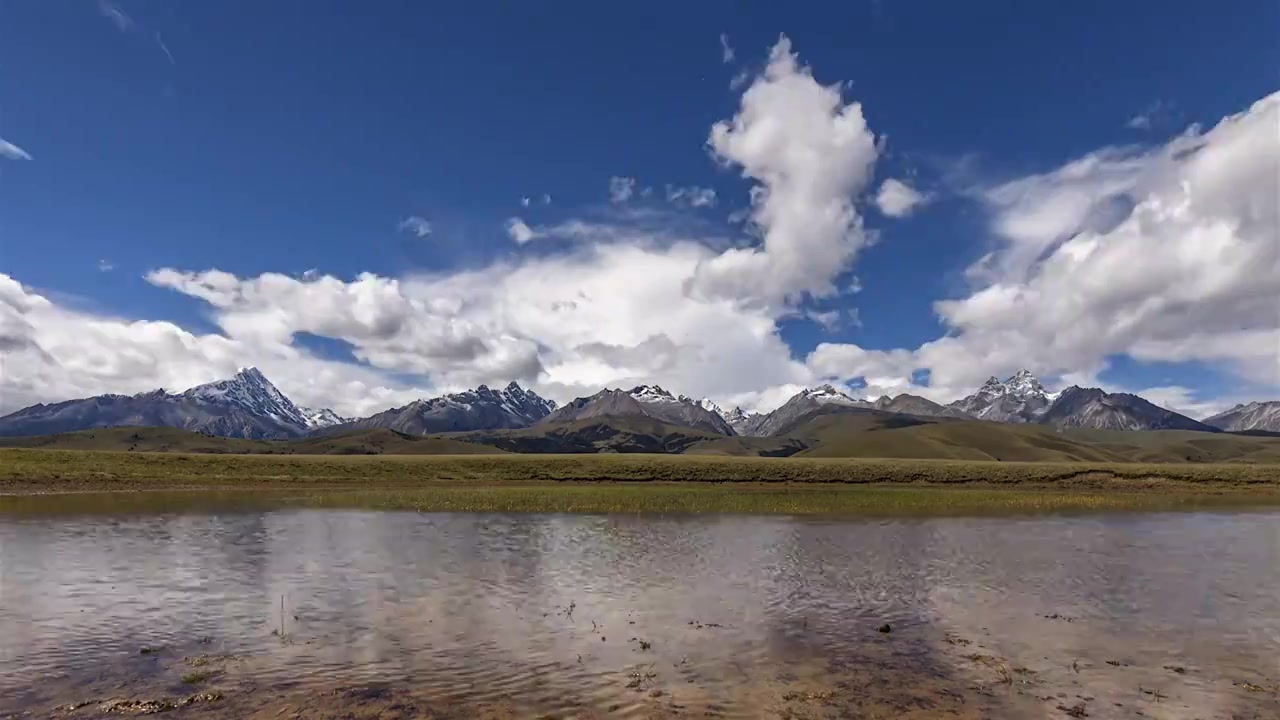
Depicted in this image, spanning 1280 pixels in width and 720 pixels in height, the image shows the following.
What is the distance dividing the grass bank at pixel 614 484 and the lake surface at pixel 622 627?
27129 millimetres

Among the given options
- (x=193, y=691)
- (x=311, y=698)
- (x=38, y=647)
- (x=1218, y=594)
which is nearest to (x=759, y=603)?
(x=311, y=698)

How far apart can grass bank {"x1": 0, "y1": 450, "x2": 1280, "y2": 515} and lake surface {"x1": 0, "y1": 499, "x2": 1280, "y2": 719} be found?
89.0 ft

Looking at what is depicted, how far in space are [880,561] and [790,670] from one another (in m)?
21.6

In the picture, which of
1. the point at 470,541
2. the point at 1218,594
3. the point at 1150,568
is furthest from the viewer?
the point at 470,541

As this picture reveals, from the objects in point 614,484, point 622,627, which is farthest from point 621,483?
point 622,627

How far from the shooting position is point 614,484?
105812 millimetres

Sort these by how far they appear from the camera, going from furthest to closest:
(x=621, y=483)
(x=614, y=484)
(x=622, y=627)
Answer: (x=621, y=483), (x=614, y=484), (x=622, y=627)

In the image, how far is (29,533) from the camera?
44.2m

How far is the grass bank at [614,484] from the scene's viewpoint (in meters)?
72.1

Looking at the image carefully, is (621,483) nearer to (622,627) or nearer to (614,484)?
(614,484)

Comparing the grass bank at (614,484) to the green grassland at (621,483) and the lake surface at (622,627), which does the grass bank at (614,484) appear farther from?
the lake surface at (622,627)

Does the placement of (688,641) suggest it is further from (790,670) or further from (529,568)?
(529,568)

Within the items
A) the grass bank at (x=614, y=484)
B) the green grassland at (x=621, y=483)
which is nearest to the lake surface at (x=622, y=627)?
the grass bank at (x=614, y=484)

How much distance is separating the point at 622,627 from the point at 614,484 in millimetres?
82255
